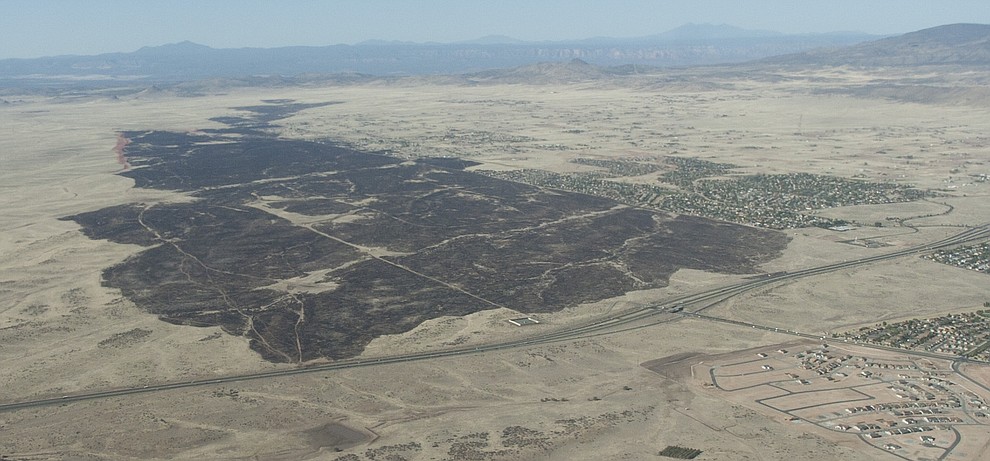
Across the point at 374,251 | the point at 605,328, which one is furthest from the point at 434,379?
the point at 374,251

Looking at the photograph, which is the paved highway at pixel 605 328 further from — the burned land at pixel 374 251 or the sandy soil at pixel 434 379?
the burned land at pixel 374 251

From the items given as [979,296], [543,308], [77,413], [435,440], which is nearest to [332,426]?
[435,440]

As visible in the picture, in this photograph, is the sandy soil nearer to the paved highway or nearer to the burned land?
the paved highway

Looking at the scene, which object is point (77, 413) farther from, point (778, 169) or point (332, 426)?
point (778, 169)

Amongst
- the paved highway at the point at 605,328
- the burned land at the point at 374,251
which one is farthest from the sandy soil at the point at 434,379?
the burned land at the point at 374,251

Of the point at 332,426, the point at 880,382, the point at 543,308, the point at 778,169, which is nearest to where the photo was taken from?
the point at 332,426

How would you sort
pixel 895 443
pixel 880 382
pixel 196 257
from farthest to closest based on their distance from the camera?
1. pixel 196 257
2. pixel 880 382
3. pixel 895 443
